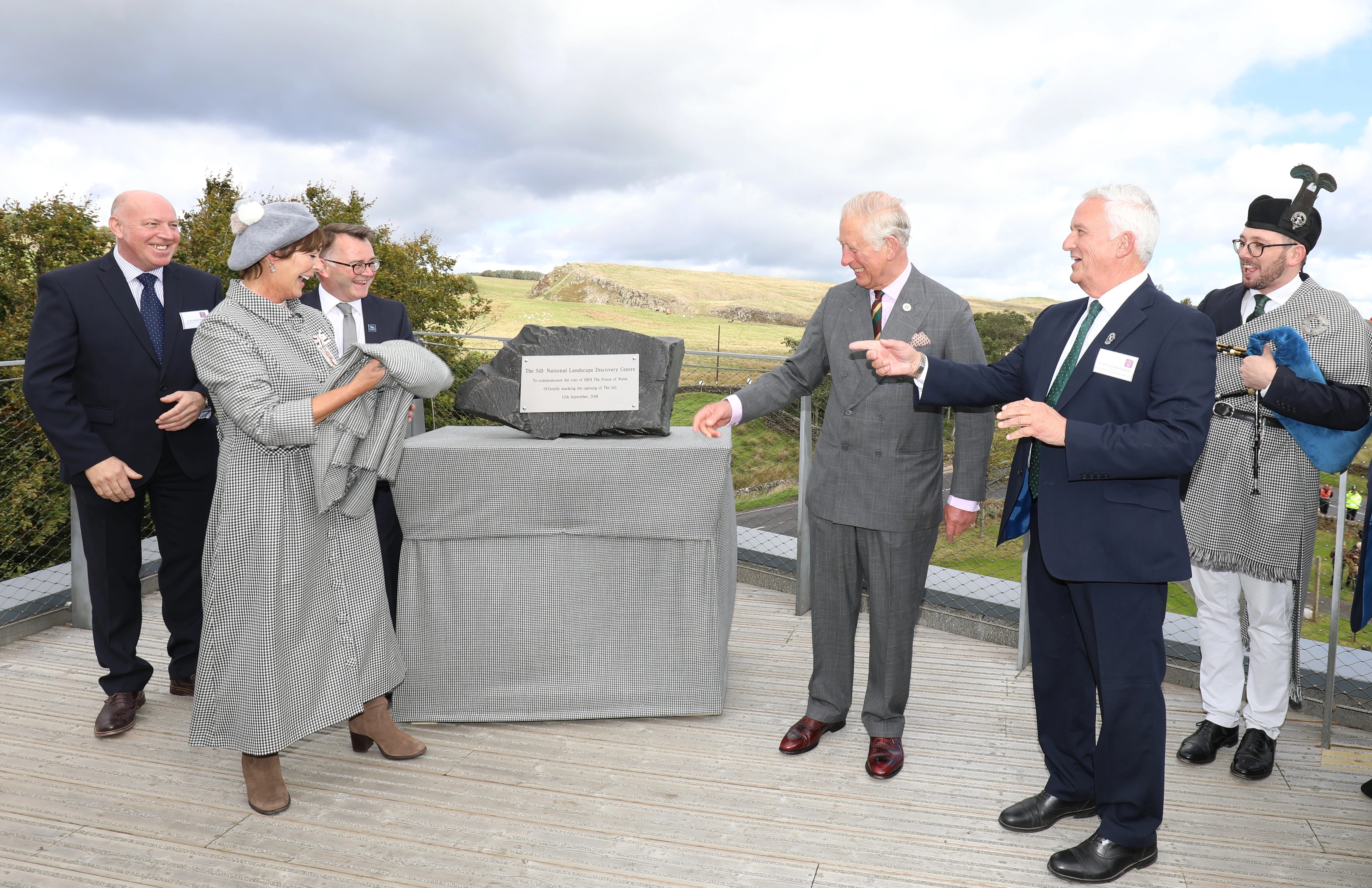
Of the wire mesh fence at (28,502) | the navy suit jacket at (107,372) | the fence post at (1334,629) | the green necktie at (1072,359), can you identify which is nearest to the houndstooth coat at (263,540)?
the navy suit jacket at (107,372)

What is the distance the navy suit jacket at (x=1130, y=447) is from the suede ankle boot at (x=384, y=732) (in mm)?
1914

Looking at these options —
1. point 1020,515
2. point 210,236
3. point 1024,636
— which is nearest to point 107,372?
point 1020,515

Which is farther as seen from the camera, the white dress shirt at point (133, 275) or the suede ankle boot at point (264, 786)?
the white dress shirt at point (133, 275)

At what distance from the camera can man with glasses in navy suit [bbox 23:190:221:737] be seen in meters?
2.86

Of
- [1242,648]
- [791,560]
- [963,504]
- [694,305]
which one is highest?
[694,305]

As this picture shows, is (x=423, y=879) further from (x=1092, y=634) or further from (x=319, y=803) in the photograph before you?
(x=1092, y=634)

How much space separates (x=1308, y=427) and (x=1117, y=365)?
1009 mm

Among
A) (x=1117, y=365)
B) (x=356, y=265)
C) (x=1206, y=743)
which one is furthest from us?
(x=356, y=265)

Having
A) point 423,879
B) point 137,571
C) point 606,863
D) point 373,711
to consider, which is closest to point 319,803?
point 373,711

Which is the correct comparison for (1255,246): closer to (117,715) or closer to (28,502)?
(117,715)

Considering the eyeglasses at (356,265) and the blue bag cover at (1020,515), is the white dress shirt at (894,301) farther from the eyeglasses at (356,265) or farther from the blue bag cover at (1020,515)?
the eyeglasses at (356,265)

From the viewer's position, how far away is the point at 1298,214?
2.72m

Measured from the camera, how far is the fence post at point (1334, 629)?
292 centimetres

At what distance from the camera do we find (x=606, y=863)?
2.27 meters
